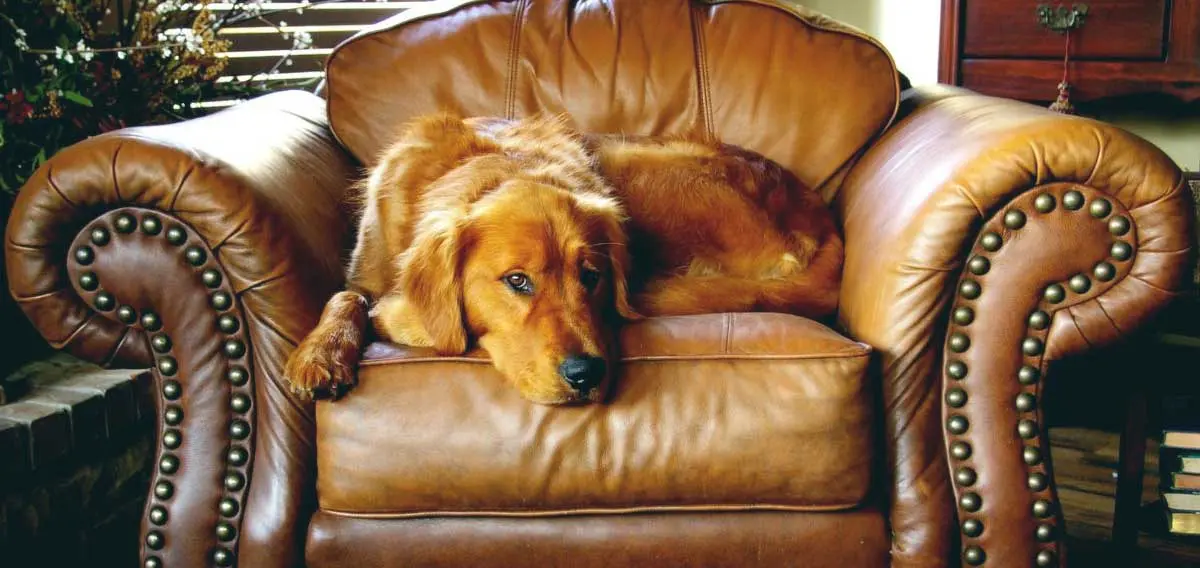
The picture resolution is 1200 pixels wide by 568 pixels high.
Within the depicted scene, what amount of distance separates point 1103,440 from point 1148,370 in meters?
0.93

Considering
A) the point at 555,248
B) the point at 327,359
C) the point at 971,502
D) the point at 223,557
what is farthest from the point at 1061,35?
the point at 223,557

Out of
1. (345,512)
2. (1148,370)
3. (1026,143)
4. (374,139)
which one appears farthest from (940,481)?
(374,139)

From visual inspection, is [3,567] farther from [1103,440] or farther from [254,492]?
[1103,440]

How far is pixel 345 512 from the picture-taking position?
1691mm

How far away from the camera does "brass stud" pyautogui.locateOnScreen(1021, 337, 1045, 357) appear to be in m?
1.69

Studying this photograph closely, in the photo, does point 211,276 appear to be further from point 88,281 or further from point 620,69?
point 620,69

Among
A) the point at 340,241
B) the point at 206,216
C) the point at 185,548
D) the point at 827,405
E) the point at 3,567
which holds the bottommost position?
the point at 3,567

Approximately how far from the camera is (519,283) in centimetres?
178

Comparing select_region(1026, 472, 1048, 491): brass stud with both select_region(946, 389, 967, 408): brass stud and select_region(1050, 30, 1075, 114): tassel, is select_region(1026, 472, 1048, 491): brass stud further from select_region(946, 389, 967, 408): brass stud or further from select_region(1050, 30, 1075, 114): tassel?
select_region(1050, 30, 1075, 114): tassel

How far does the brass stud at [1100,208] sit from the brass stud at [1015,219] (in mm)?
101

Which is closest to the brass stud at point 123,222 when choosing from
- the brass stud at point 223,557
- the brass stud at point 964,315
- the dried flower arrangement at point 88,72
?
the brass stud at point 223,557

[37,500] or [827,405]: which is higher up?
[827,405]

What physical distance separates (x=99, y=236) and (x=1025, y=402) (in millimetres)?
1487

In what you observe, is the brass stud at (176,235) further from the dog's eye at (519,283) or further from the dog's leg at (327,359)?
the dog's eye at (519,283)
